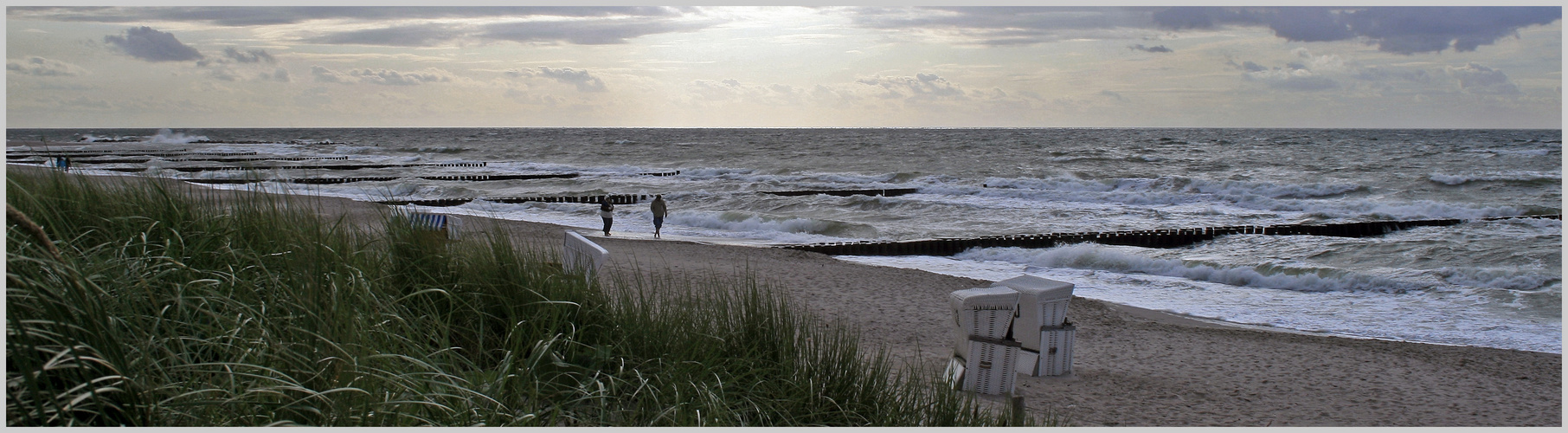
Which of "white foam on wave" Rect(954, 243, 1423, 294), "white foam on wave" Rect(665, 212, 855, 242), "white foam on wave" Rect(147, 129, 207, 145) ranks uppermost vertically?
"white foam on wave" Rect(147, 129, 207, 145)

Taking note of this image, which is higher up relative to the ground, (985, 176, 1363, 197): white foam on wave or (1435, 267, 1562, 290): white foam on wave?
(985, 176, 1363, 197): white foam on wave

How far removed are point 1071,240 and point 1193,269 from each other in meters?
3.87

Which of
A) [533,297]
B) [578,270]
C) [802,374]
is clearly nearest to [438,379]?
[533,297]

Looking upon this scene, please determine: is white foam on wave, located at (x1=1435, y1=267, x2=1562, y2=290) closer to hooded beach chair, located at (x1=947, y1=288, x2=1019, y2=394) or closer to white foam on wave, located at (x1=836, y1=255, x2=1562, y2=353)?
white foam on wave, located at (x1=836, y1=255, x2=1562, y2=353)

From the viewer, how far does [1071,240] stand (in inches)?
695

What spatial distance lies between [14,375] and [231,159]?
2281 inches

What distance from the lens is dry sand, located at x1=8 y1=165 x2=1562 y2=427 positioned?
6363 millimetres

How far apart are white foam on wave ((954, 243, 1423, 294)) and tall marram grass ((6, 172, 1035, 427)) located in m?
10.5

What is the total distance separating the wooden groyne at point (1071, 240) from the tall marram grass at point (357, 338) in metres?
12.2

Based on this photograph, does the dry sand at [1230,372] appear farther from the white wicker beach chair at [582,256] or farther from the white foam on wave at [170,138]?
the white foam on wave at [170,138]

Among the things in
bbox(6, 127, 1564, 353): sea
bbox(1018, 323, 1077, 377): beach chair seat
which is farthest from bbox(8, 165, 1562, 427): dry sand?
bbox(6, 127, 1564, 353): sea

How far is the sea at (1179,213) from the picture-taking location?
11375 millimetres

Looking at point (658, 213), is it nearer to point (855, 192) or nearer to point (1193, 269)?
point (1193, 269)

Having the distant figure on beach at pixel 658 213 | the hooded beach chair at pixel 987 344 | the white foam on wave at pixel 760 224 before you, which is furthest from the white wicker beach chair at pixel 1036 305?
the distant figure on beach at pixel 658 213
